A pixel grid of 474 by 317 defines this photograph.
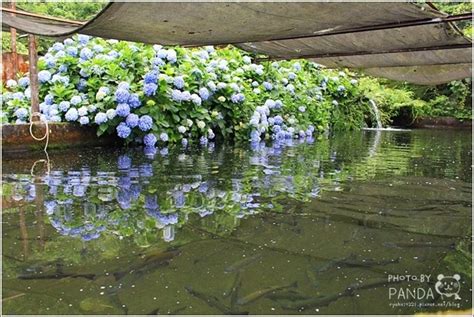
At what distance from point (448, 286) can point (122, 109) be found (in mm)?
3463

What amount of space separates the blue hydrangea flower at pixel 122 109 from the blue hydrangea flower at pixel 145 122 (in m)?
0.16

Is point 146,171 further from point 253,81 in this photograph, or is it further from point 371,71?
point 371,71

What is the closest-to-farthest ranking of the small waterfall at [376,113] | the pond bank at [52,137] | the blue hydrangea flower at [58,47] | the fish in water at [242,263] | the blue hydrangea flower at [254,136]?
the fish in water at [242,263], the pond bank at [52,137], the blue hydrangea flower at [58,47], the blue hydrangea flower at [254,136], the small waterfall at [376,113]

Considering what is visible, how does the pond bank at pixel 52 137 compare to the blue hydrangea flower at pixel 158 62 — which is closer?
the pond bank at pixel 52 137

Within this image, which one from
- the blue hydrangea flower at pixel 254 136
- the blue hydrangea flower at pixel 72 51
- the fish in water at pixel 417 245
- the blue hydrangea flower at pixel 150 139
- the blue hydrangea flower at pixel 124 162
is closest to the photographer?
the fish in water at pixel 417 245

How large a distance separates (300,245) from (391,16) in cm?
157

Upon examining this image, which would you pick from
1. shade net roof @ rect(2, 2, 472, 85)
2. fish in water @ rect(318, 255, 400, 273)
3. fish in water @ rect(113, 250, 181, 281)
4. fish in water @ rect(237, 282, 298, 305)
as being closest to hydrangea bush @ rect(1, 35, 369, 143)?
shade net roof @ rect(2, 2, 472, 85)

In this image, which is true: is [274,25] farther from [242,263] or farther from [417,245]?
[242,263]

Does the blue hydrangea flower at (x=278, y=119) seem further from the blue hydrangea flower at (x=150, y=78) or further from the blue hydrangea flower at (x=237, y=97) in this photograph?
the blue hydrangea flower at (x=150, y=78)

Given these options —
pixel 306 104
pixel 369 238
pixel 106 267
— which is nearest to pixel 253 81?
pixel 306 104

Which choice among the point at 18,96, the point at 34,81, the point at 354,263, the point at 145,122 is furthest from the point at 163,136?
the point at 354,263

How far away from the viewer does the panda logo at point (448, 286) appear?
4.26ft

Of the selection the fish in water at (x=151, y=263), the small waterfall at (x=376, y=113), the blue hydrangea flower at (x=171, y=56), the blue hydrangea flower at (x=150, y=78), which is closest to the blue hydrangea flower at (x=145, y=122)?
the blue hydrangea flower at (x=150, y=78)

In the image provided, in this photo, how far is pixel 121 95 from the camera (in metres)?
4.26
